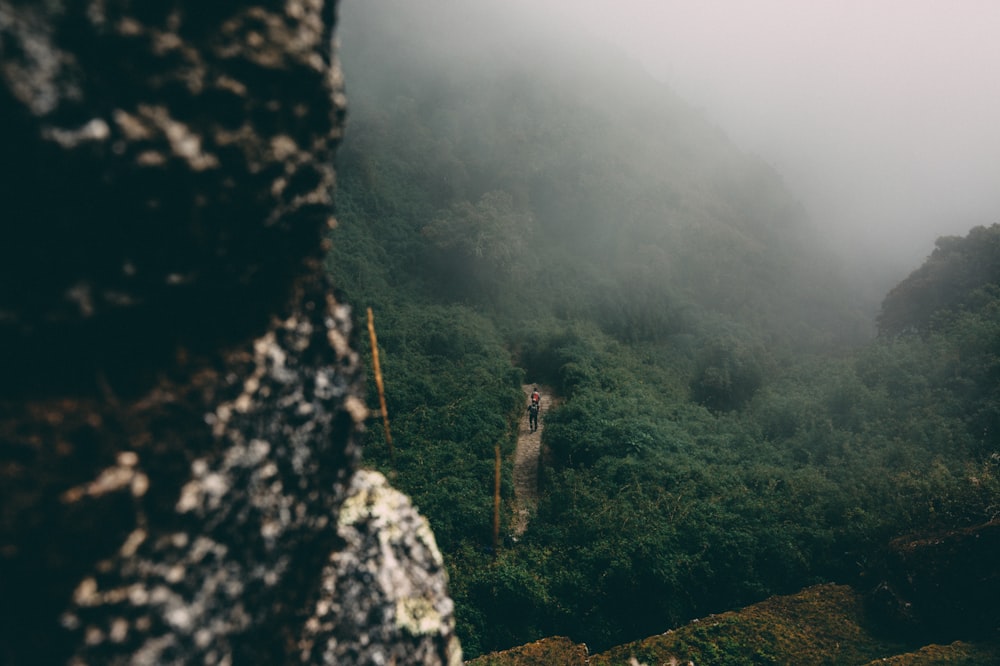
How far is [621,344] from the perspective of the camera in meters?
29.7

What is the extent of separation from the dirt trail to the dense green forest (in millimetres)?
551

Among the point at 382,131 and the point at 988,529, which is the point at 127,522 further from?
the point at 382,131

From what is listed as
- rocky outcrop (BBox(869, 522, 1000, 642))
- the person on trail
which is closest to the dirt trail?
the person on trail

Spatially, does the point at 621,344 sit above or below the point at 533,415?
Answer: above

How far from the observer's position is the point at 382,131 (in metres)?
38.0

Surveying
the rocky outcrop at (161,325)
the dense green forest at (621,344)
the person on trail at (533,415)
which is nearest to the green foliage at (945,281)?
the dense green forest at (621,344)

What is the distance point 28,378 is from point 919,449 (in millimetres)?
20797

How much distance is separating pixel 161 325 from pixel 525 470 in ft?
54.5

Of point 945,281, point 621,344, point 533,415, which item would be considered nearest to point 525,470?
point 533,415

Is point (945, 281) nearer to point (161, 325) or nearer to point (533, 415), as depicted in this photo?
point (533, 415)

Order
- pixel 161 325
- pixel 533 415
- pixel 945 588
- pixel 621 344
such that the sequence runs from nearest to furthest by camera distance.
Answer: pixel 161 325 < pixel 945 588 < pixel 533 415 < pixel 621 344

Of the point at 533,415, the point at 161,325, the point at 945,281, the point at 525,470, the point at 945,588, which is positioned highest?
the point at 945,281

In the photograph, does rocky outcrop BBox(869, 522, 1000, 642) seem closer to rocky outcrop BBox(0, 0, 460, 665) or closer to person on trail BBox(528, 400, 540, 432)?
person on trail BBox(528, 400, 540, 432)

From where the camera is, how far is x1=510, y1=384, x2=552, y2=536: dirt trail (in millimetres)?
15094
